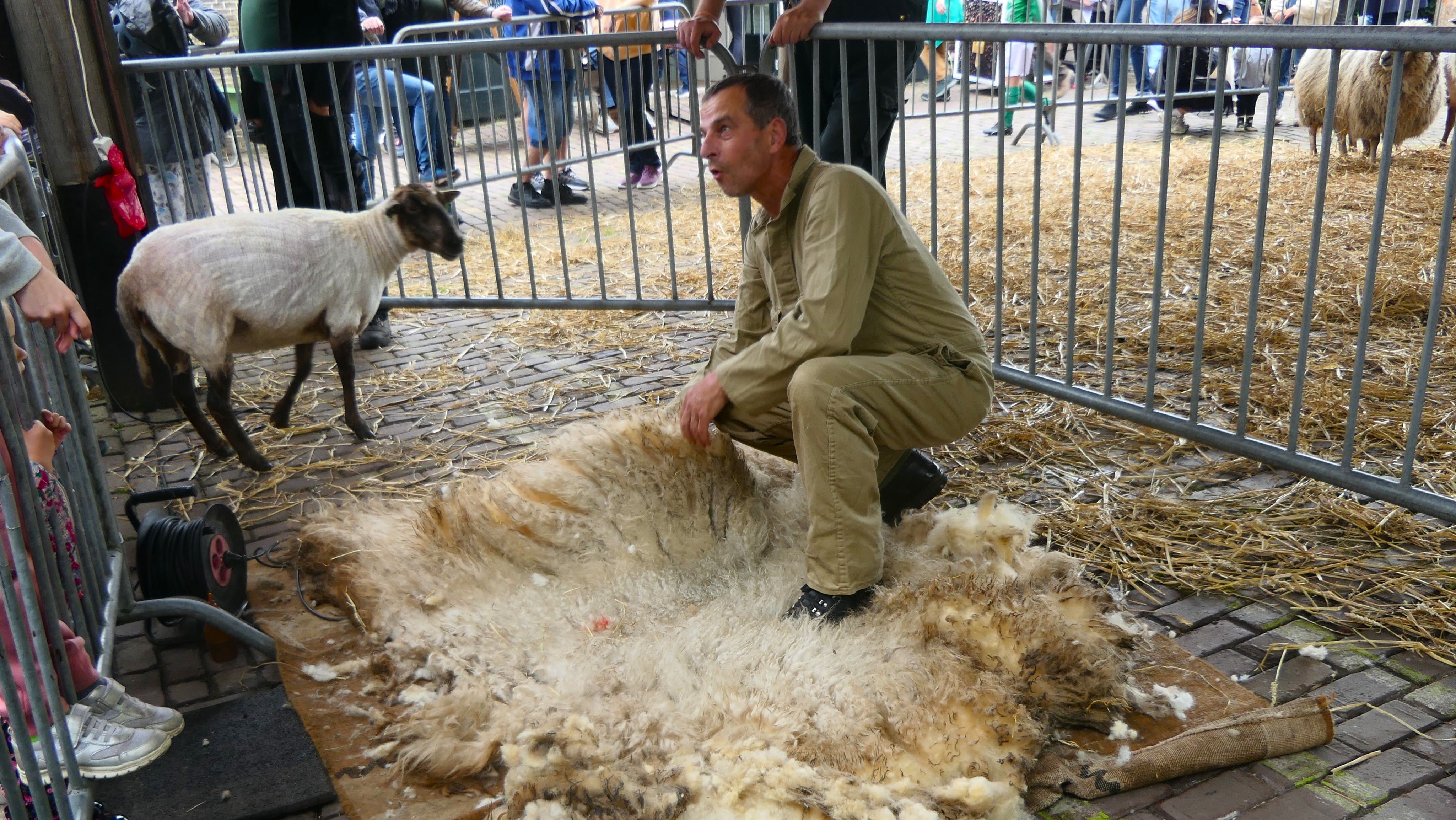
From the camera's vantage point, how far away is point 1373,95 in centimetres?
865

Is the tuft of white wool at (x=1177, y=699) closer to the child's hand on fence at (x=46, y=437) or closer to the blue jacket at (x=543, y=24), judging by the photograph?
the child's hand on fence at (x=46, y=437)

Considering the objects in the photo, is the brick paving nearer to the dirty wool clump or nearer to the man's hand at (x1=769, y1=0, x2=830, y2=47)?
the dirty wool clump

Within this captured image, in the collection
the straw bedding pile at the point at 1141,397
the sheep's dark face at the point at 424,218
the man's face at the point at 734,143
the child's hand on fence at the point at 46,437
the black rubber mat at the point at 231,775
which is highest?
the man's face at the point at 734,143

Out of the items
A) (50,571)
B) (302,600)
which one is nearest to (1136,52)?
(302,600)

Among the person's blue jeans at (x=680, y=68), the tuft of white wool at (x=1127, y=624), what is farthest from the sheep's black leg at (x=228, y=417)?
the tuft of white wool at (x=1127, y=624)

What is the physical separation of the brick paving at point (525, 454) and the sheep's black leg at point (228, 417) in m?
0.08

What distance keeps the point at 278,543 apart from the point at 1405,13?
502 inches

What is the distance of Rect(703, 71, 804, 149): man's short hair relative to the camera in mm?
3184

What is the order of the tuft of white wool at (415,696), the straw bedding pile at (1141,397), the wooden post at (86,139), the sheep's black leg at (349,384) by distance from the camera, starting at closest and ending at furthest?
the tuft of white wool at (415,696) → the straw bedding pile at (1141,397) → the sheep's black leg at (349,384) → the wooden post at (86,139)

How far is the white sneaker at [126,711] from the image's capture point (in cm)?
265

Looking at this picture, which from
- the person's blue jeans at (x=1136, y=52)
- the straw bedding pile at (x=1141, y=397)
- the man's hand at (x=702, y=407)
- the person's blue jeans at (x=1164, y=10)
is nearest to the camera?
the man's hand at (x=702, y=407)

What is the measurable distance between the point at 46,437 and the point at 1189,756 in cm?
283

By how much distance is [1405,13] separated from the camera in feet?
38.3

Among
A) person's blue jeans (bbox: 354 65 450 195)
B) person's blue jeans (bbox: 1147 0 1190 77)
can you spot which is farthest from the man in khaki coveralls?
person's blue jeans (bbox: 1147 0 1190 77)
